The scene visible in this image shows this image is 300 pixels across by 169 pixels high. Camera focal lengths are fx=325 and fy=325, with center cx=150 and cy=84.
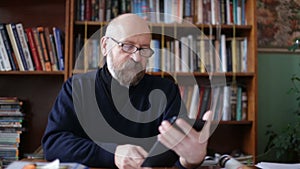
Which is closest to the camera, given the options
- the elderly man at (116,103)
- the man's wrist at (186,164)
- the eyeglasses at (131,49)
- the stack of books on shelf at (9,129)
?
the man's wrist at (186,164)

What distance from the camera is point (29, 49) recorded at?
1.80 metres

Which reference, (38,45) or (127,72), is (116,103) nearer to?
(127,72)

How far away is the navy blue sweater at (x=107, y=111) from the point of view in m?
0.98

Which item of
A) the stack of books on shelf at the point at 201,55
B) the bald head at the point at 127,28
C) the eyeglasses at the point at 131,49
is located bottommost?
the stack of books on shelf at the point at 201,55

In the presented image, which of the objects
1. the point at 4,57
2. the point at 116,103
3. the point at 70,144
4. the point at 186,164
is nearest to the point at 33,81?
the point at 4,57

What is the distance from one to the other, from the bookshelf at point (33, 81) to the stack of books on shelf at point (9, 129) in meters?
0.15

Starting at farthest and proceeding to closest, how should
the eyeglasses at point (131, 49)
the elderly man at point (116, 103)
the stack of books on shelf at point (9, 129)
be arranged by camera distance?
the stack of books on shelf at point (9, 129), the eyeglasses at point (131, 49), the elderly man at point (116, 103)

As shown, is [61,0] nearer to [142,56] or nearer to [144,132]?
[142,56]

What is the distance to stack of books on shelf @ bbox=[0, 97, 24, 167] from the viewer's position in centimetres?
178

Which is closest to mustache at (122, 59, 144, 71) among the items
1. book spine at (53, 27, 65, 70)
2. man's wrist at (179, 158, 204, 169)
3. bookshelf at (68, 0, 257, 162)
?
man's wrist at (179, 158, 204, 169)

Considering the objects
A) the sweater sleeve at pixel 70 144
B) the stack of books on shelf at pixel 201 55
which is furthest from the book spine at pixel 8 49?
the sweater sleeve at pixel 70 144

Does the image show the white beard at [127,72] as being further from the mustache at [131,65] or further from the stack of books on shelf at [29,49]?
the stack of books on shelf at [29,49]

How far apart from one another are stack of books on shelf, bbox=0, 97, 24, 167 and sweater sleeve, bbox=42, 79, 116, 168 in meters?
0.89

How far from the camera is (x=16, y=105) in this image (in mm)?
1836
